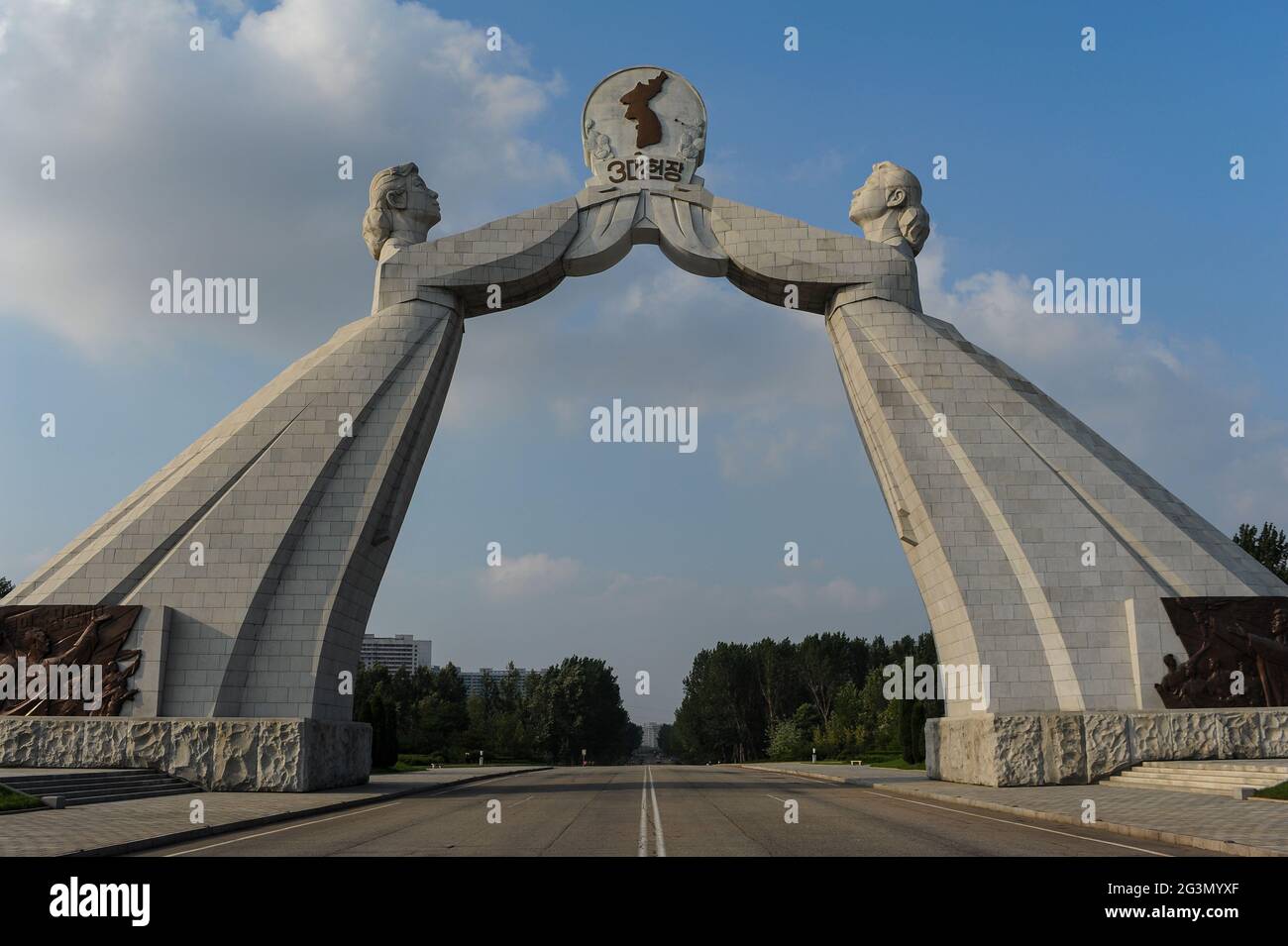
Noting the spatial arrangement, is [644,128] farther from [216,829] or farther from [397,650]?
[397,650]

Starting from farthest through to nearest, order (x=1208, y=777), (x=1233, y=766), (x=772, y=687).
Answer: (x=772, y=687)
(x=1233, y=766)
(x=1208, y=777)

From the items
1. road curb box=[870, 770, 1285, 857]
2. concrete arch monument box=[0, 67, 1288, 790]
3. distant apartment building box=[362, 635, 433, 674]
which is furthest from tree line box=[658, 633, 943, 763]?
distant apartment building box=[362, 635, 433, 674]

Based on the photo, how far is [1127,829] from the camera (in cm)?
950

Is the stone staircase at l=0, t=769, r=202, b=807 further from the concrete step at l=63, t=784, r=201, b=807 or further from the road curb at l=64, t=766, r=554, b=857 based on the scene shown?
the road curb at l=64, t=766, r=554, b=857

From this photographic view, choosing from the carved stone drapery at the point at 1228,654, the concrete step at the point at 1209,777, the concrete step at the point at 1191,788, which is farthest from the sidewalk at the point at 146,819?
the carved stone drapery at the point at 1228,654

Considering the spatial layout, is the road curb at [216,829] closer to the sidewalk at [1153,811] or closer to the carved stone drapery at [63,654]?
the carved stone drapery at [63,654]

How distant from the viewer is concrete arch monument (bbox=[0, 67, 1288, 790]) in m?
15.6

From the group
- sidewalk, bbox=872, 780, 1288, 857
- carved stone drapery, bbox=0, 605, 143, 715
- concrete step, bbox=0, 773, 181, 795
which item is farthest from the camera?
carved stone drapery, bbox=0, 605, 143, 715

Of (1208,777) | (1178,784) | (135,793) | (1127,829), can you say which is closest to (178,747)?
(135,793)

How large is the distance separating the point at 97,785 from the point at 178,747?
5.64 ft

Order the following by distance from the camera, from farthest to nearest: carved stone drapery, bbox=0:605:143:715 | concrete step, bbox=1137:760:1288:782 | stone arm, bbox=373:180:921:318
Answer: stone arm, bbox=373:180:921:318
carved stone drapery, bbox=0:605:143:715
concrete step, bbox=1137:760:1288:782

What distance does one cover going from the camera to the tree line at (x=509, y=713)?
50.2 meters

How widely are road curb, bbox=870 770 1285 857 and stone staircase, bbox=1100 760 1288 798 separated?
310 cm

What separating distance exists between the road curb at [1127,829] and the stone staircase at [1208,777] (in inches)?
122
